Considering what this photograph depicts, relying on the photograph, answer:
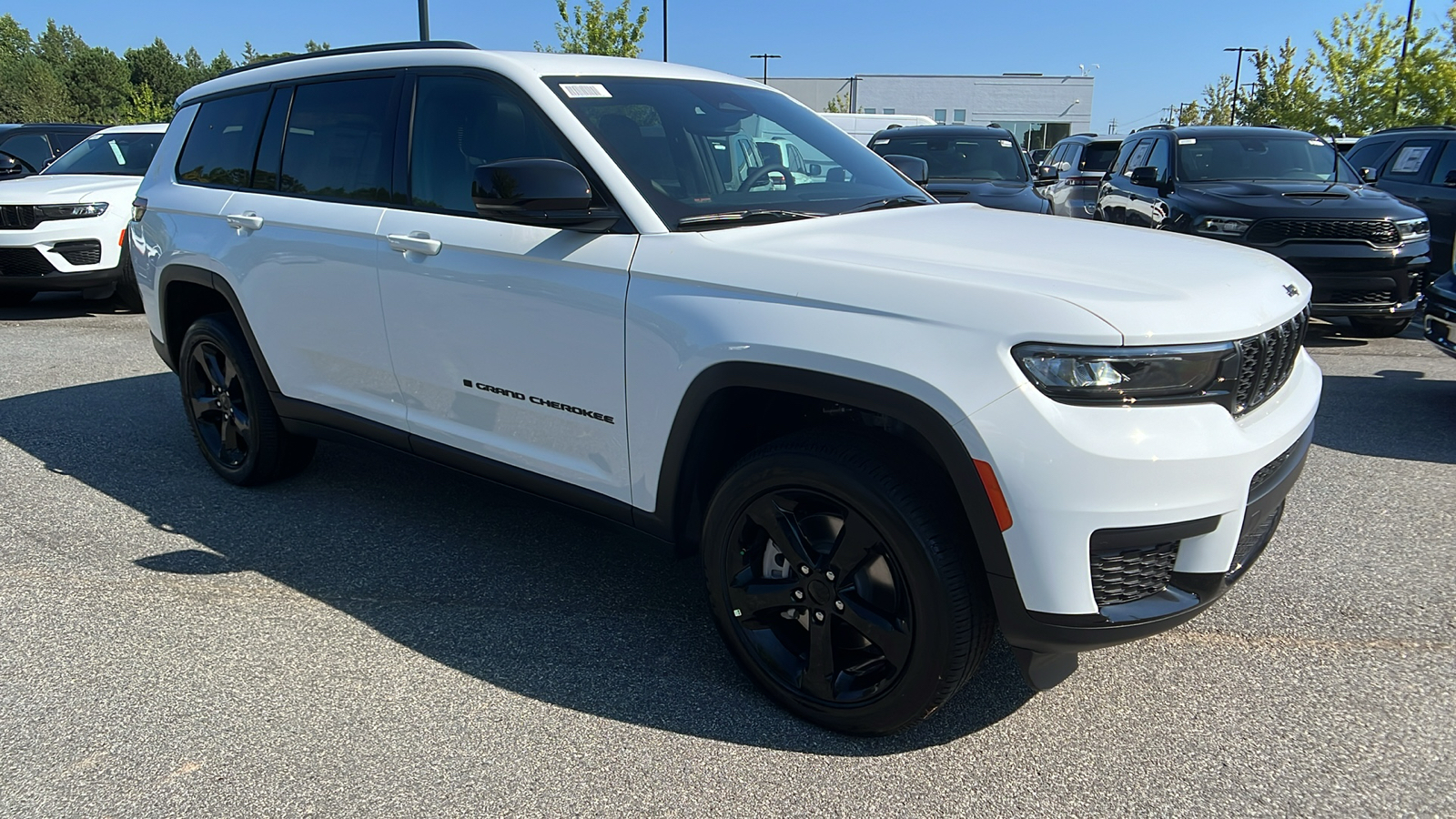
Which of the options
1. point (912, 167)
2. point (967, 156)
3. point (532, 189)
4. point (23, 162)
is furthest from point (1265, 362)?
point (23, 162)

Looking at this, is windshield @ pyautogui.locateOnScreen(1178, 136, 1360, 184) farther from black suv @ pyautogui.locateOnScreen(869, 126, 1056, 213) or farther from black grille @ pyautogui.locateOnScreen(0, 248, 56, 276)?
black grille @ pyautogui.locateOnScreen(0, 248, 56, 276)

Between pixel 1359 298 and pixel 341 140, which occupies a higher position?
pixel 341 140

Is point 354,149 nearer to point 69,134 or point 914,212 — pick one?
point 914,212

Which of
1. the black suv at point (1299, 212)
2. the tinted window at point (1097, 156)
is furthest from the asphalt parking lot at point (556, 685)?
the tinted window at point (1097, 156)

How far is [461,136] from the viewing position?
3.54 meters

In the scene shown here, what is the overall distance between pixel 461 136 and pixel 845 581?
204 centimetres

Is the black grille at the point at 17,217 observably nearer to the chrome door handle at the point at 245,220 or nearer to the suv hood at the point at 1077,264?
the chrome door handle at the point at 245,220

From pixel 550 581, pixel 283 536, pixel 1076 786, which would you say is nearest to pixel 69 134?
pixel 283 536

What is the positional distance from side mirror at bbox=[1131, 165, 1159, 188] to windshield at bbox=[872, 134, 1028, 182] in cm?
113

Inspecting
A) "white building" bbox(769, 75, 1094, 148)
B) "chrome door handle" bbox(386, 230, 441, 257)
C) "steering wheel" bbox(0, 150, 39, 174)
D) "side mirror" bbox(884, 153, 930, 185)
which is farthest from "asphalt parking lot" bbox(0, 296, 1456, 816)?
"white building" bbox(769, 75, 1094, 148)

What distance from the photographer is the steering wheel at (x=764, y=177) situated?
3.37 m

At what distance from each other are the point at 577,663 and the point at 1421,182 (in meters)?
10.2

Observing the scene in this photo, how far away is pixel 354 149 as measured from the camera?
390cm

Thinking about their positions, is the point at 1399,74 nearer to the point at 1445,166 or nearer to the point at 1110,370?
the point at 1445,166
